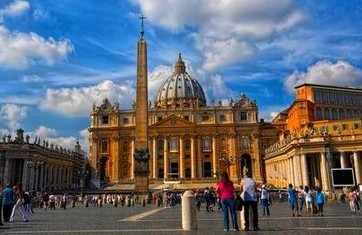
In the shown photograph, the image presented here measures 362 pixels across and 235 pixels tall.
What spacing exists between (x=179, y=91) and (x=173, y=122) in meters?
29.1

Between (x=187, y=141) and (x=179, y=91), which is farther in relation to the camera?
(x=179, y=91)

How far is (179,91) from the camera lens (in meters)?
113

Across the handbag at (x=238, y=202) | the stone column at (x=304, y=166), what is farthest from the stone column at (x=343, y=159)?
the handbag at (x=238, y=202)

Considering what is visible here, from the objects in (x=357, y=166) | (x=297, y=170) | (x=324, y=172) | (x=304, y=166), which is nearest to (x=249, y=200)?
(x=324, y=172)

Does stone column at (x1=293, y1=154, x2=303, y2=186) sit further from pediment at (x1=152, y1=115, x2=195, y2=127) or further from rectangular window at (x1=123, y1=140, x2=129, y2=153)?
rectangular window at (x1=123, y1=140, x2=129, y2=153)

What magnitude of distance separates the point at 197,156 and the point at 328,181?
124 ft

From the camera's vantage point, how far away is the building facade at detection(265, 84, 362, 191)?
51531mm

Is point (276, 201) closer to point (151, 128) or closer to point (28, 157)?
point (28, 157)

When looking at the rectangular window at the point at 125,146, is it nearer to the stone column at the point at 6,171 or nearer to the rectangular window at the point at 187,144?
the rectangular window at the point at 187,144

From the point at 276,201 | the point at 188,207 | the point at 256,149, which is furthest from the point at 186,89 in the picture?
the point at 188,207

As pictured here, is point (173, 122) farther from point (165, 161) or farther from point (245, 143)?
point (245, 143)

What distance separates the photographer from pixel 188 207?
11172mm

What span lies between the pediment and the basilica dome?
21990 millimetres

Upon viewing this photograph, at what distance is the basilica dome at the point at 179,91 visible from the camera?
11147cm
